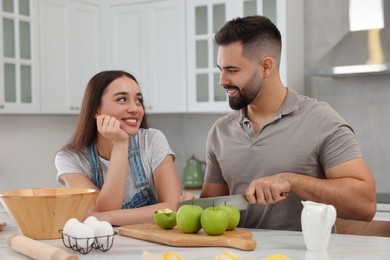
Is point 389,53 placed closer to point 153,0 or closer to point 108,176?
point 153,0

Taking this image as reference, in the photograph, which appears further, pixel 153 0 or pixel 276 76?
pixel 153 0

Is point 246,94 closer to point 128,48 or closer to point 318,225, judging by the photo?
point 318,225

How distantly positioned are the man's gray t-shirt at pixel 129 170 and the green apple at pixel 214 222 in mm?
773

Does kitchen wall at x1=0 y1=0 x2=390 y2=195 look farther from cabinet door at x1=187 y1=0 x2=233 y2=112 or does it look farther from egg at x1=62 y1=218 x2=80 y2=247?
egg at x1=62 y1=218 x2=80 y2=247

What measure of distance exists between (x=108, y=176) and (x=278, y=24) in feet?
7.59

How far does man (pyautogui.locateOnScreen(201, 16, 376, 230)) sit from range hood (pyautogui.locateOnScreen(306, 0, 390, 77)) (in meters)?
1.54

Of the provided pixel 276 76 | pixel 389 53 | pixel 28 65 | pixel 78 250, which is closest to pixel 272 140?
pixel 276 76

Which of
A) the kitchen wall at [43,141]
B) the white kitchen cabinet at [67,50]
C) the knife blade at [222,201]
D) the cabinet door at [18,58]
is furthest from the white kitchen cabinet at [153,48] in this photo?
the knife blade at [222,201]

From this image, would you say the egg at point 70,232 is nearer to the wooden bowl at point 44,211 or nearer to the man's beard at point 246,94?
the wooden bowl at point 44,211

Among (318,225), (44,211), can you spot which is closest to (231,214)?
(318,225)

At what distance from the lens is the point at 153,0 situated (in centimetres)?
505

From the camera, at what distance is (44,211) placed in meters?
2.03

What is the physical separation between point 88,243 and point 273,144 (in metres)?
0.99

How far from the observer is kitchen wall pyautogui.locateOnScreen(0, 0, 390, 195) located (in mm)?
4465
